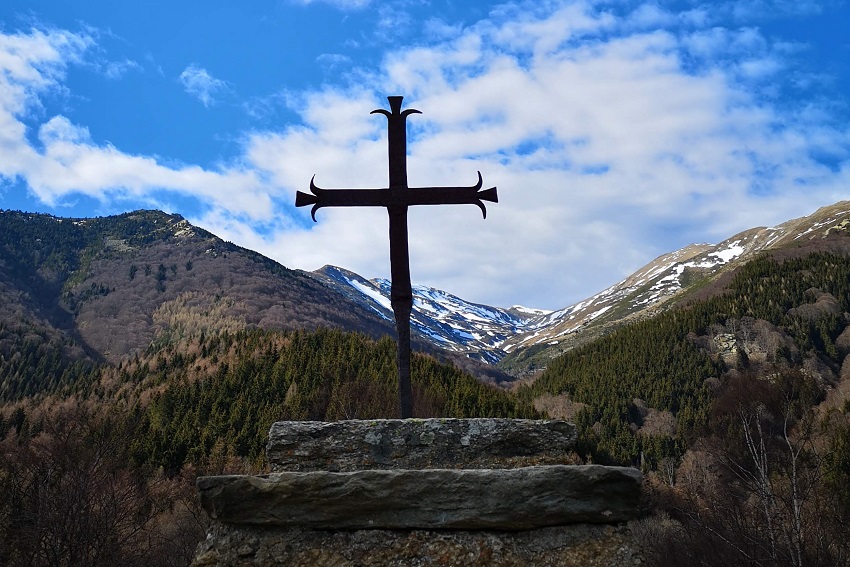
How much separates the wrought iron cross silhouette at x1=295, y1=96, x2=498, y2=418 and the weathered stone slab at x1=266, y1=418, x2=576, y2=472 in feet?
6.21

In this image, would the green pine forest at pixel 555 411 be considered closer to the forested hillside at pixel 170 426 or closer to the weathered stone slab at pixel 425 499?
the forested hillside at pixel 170 426

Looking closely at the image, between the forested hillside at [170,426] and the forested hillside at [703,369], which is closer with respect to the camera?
the forested hillside at [170,426]

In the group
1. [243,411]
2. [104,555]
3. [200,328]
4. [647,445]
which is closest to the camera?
[104,555]

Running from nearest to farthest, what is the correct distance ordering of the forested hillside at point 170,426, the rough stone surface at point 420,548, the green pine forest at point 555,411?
the rough stone surface at point 420,548, the green pine forest at point 555,411, the forested hillside at point 170,426

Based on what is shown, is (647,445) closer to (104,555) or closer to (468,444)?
(104,555)

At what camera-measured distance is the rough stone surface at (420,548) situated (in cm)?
347

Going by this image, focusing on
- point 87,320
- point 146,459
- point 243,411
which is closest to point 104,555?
point 146,459

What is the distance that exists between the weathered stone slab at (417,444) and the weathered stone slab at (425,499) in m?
1.06

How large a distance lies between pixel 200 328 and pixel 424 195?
184 metres

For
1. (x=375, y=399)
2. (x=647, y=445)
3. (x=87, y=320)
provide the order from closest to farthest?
(x=375, y=399) < (x=647, y=445) < (x=87, y=320)

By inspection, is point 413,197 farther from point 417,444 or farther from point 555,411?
point 555,411

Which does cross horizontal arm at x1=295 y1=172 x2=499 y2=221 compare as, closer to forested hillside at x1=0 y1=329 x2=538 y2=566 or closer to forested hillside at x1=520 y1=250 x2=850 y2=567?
forested hillside at x1=0 y1=329 x2=538 y2=566

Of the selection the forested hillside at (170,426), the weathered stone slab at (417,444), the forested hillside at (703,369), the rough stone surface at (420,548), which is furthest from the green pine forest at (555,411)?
the rough stone surface at (420,548)

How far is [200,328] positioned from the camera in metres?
178
